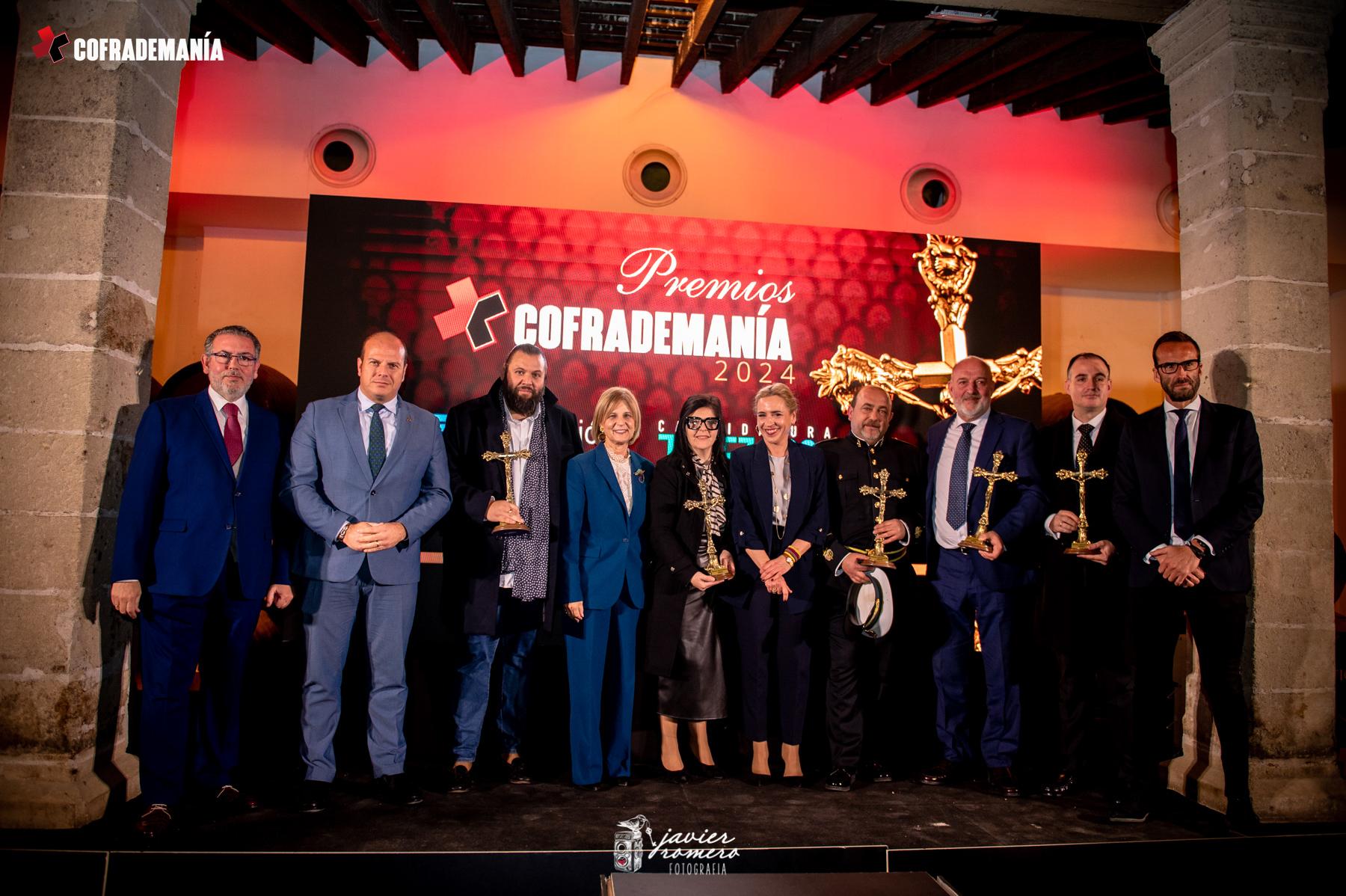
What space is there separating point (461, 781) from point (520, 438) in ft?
5.15

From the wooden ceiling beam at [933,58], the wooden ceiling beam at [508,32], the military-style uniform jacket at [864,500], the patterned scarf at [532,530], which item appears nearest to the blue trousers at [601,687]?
the patterned scarf at [532,530]

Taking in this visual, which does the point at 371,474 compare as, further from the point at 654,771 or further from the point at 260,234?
the point at 260,234

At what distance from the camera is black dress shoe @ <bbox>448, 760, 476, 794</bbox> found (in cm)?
368

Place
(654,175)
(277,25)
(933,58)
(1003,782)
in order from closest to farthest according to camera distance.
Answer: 1. (1003,782)
2. (277,25)
3. (933,58)
4. (654,175)

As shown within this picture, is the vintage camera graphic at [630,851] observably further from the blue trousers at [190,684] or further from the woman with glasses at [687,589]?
the blue trousers at [190,684]

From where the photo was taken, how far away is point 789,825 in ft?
11.0

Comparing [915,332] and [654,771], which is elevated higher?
[915,332]

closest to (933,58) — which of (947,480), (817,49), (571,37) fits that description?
(817,49)

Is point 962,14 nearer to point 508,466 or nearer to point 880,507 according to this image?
point 880,507

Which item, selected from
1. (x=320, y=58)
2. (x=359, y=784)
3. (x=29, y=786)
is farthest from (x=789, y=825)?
(x=320, y=58)

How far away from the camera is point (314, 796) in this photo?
133 inches

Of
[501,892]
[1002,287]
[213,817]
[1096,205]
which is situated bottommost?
[213,817]

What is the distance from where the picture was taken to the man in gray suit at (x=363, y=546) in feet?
11.2

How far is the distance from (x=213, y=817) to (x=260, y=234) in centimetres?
489
